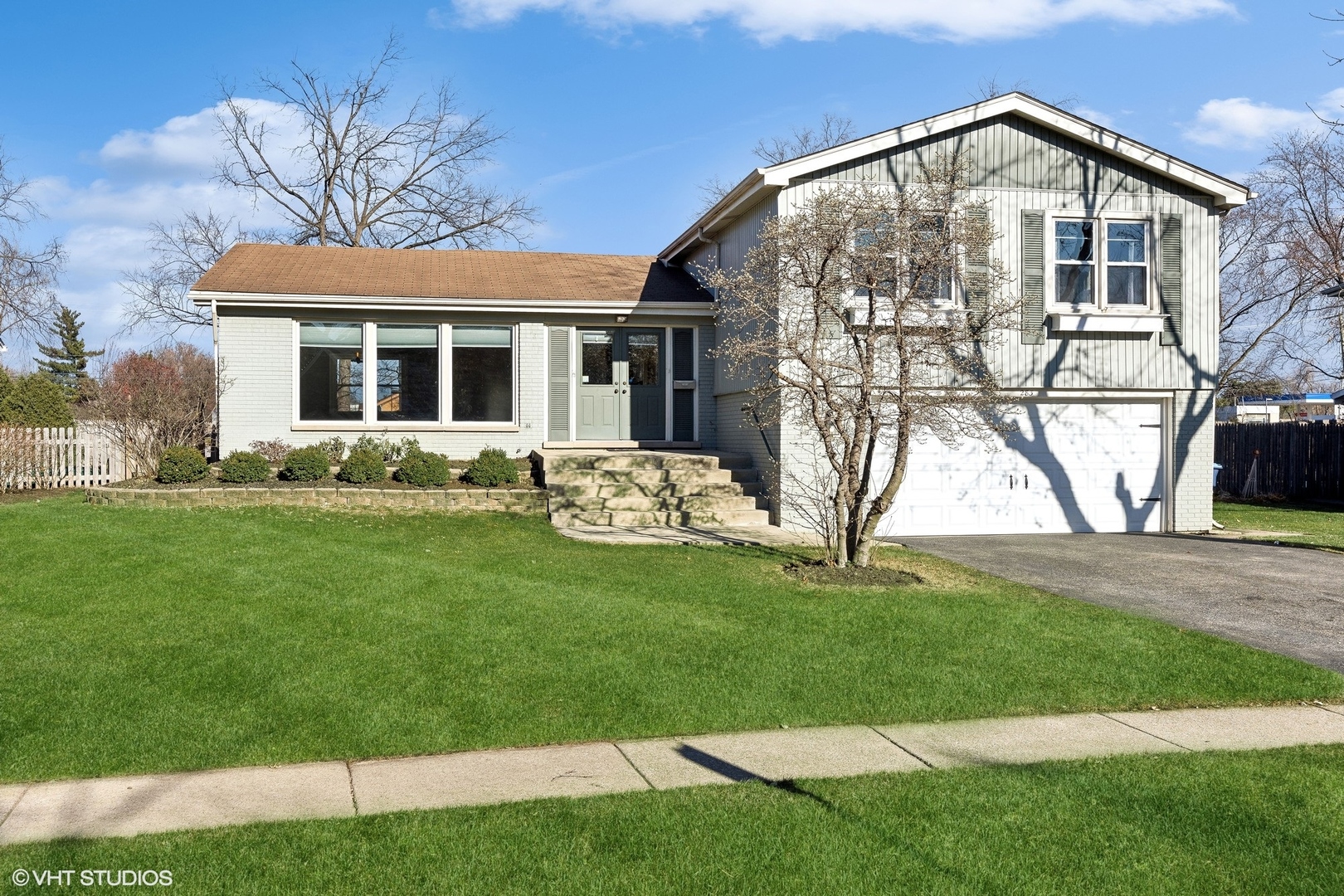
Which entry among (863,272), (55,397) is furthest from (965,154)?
(55,397)

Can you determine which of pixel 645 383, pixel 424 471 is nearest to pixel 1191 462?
pixel 645 383

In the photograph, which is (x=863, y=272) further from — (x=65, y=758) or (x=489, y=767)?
(x=65, y=758)

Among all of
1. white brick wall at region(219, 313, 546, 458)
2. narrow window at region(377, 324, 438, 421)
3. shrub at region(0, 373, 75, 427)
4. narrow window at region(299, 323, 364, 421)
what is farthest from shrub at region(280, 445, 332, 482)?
shrub at region(0, 373, 75, 427)

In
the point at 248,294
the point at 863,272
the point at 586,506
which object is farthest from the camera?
the point at 248,294

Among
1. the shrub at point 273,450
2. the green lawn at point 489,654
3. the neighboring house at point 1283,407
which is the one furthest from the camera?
the neighboring house at point 1283,407

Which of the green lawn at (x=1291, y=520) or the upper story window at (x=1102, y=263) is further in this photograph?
the upper story window at (x=1102, y=263)

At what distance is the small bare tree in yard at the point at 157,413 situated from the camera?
16.5 m

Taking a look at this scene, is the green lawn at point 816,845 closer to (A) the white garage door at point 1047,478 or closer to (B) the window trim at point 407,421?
(A) the white garage door at point 1047,478

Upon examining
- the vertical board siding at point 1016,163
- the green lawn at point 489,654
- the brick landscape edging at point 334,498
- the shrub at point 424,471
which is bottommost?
the green lawn at point 489,654

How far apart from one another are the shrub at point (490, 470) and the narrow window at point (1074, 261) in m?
8.45

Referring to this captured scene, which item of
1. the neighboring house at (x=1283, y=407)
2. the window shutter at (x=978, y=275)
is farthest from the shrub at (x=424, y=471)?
the neighboring house at (x=1283, y=407)

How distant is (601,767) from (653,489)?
9.30 m

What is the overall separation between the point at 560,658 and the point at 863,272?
5228 millimetres

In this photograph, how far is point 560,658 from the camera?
7.19 meters
